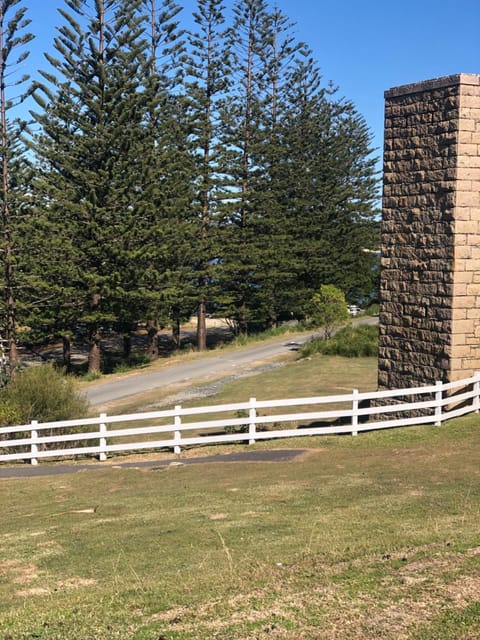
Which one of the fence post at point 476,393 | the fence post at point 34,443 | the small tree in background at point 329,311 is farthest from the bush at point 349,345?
the fence post at point 34,443

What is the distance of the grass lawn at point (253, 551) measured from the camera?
19.4 feet

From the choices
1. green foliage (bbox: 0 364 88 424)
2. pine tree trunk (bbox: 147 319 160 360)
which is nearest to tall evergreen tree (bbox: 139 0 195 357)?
pine tree trunk (bbox: 147 319 160 360)

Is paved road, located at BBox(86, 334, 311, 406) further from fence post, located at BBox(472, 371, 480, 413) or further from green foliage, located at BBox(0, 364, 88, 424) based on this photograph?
fence post, located at BBox(472, 371, 480, 413)

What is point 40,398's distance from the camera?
1839 centimetres

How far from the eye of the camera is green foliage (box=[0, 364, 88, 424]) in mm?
18078

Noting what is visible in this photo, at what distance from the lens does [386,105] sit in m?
15.9

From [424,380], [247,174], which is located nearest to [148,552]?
[424,380]

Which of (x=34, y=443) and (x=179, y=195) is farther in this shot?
(x=179, y=195)

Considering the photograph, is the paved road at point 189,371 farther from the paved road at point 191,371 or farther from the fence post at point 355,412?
the fence post at point 355,412

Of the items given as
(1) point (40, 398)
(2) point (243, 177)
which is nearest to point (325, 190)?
(2) point (243, 177)

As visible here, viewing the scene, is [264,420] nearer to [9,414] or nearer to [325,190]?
[9,414]

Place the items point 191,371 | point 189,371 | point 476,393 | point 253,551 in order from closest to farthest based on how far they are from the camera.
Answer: point 253,551 → point 476,393 → point 191,371 → point 189,371

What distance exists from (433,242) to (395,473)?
18.1 ft

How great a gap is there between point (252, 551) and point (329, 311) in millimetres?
29241
